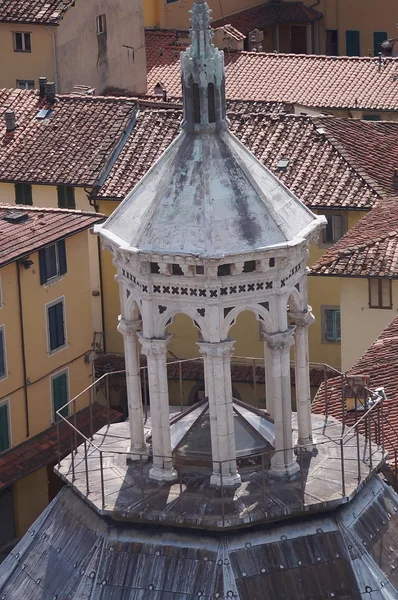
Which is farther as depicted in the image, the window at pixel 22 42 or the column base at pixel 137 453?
the window at pixel 22 42

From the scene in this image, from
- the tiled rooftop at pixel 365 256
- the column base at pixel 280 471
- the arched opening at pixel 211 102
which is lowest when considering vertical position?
the tiled rooftop at pixel 365 256

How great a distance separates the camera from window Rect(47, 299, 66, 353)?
64000 millimetres

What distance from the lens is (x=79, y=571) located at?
31.0 meters

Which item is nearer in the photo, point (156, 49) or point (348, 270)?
point (348, 270)

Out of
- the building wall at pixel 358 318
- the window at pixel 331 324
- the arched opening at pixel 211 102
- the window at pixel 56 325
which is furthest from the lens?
the window at pixel 331 324

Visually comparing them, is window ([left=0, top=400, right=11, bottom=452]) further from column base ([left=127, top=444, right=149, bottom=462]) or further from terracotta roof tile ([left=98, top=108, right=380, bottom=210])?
column base ([left=127, top=444, right=149, bottom=462])

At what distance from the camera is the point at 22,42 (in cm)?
8769

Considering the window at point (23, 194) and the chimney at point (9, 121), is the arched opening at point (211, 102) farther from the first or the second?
the chimney at point (9, 121)

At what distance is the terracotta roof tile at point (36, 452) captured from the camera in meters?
60.5

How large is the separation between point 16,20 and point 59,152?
1593 cm

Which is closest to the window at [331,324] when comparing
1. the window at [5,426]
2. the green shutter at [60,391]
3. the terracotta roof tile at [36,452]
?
the terracotta roof tile at [36,452]

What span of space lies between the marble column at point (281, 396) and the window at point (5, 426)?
100 ft

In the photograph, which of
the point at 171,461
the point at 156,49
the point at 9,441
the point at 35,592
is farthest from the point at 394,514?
the point at 156,49

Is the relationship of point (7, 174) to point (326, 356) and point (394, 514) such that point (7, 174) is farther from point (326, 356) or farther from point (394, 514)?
point (394, 514)
